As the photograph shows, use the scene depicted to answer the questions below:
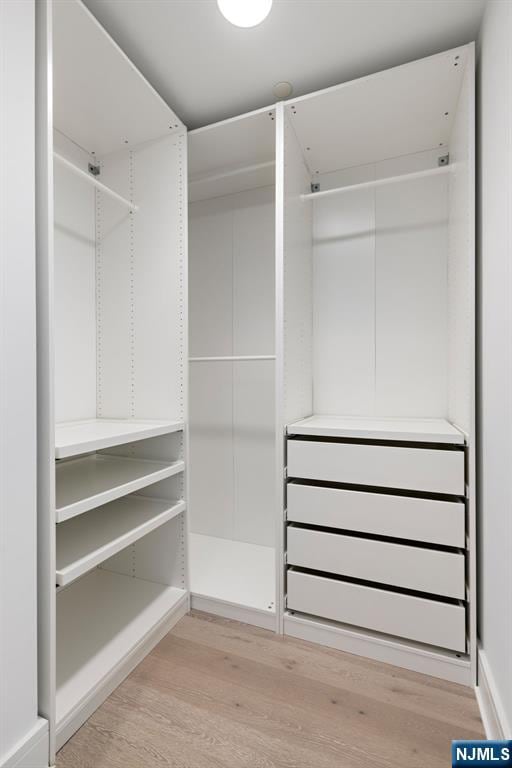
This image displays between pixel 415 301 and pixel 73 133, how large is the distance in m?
1.91

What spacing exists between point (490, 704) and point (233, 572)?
123 cm

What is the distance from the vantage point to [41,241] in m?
1.14

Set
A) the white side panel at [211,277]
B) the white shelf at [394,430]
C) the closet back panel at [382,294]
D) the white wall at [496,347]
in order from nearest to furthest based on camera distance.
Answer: the white wall at [496,347], the white shelf at [394,430], the closet back panel at [382,294], the white side panel at [211,277]

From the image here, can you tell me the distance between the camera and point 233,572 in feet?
6.82

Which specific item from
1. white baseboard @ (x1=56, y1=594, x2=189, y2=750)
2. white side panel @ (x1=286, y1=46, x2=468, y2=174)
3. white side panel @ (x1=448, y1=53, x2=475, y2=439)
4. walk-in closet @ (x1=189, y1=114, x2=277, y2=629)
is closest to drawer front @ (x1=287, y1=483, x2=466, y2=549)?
white side panel @ (x1=448, y1=53, x2=475, y2=439)

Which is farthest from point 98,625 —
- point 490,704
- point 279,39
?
point 279,39

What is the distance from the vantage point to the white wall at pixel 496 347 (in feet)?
3.66

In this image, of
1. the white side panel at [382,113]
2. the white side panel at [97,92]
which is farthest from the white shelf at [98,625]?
the white side panel at [382,113]

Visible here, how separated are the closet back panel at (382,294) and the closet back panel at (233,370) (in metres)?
0.36

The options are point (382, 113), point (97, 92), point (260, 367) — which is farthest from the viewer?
point (260, 367)

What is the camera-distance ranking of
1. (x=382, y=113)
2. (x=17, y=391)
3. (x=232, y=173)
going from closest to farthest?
(x=17, y=391) → (x=382, y=113) → (x=232, y=173)

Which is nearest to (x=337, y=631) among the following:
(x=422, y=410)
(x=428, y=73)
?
(x=422, y=410)

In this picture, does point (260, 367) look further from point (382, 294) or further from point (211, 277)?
point (382, 294)

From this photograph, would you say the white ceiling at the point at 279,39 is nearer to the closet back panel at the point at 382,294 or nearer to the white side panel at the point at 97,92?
the white side panel at the point at 97,92
